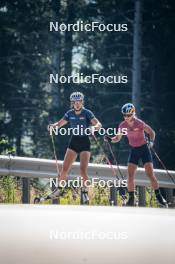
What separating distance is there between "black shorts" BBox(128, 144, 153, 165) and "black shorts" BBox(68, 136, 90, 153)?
34 centimetres

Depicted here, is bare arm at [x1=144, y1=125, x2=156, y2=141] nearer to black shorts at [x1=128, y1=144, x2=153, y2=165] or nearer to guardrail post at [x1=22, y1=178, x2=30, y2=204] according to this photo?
black shorts at [x1=128, y1=144, x2=153, y2=165]

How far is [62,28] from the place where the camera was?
3572 mm

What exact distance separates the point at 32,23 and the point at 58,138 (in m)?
0.93

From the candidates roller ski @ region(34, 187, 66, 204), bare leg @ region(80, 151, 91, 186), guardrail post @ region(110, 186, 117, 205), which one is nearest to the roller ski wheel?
roller ski @ region(34, 187, 66, 204)

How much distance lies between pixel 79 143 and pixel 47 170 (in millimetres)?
320

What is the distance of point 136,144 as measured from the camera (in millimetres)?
3541

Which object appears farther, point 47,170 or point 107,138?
point 107,138

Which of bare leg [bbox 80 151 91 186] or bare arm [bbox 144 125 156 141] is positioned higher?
bare arm [bbox 144 125 156 141]

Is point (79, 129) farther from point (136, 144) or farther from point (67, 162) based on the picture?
point (136, 144)

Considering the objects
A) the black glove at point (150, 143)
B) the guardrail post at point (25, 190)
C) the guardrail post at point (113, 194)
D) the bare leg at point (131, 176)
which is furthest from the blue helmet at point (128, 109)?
the guardrail post at point (25, 190)

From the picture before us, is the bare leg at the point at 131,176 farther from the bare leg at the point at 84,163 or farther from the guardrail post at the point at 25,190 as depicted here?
the guardrail post at the point at 25,190

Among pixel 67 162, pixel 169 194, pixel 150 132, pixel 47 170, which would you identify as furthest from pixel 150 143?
pixel 47 170

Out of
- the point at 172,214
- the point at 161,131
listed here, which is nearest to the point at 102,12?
the point at 161,131

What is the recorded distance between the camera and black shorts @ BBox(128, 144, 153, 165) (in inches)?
138
